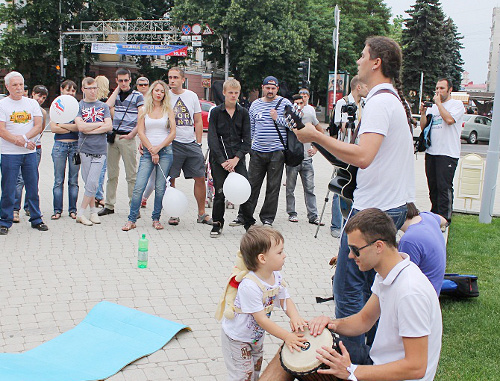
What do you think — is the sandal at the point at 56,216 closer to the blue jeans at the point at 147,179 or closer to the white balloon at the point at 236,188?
the blue jeans at the point at 147,179

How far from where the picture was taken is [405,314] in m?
2.66

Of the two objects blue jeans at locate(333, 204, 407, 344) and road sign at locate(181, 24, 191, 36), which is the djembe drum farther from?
road sign at locate(181, 24, 191, 36)

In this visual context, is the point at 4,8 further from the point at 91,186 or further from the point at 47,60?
the point at 91,186

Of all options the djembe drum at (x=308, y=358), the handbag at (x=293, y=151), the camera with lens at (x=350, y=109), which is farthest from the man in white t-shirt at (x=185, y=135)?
the djembe drum at (x=308, y=358)

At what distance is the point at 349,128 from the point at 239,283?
15.3ft

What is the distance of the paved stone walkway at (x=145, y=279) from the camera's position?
14.7 feet

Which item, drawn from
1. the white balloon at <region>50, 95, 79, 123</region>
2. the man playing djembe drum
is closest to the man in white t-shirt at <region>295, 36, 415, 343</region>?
the man playing djembe drum

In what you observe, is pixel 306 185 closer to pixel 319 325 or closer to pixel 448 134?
pixel 448 134

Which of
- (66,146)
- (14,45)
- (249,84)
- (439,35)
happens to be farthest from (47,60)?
(66,146)

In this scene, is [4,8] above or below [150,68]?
above

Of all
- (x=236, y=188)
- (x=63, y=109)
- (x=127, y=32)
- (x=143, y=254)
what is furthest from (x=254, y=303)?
(x=127, y=32)

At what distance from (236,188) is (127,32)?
40.8 m

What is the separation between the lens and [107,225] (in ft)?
27.6

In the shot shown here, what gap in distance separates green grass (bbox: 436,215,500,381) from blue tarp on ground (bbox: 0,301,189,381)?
2.12 metres
